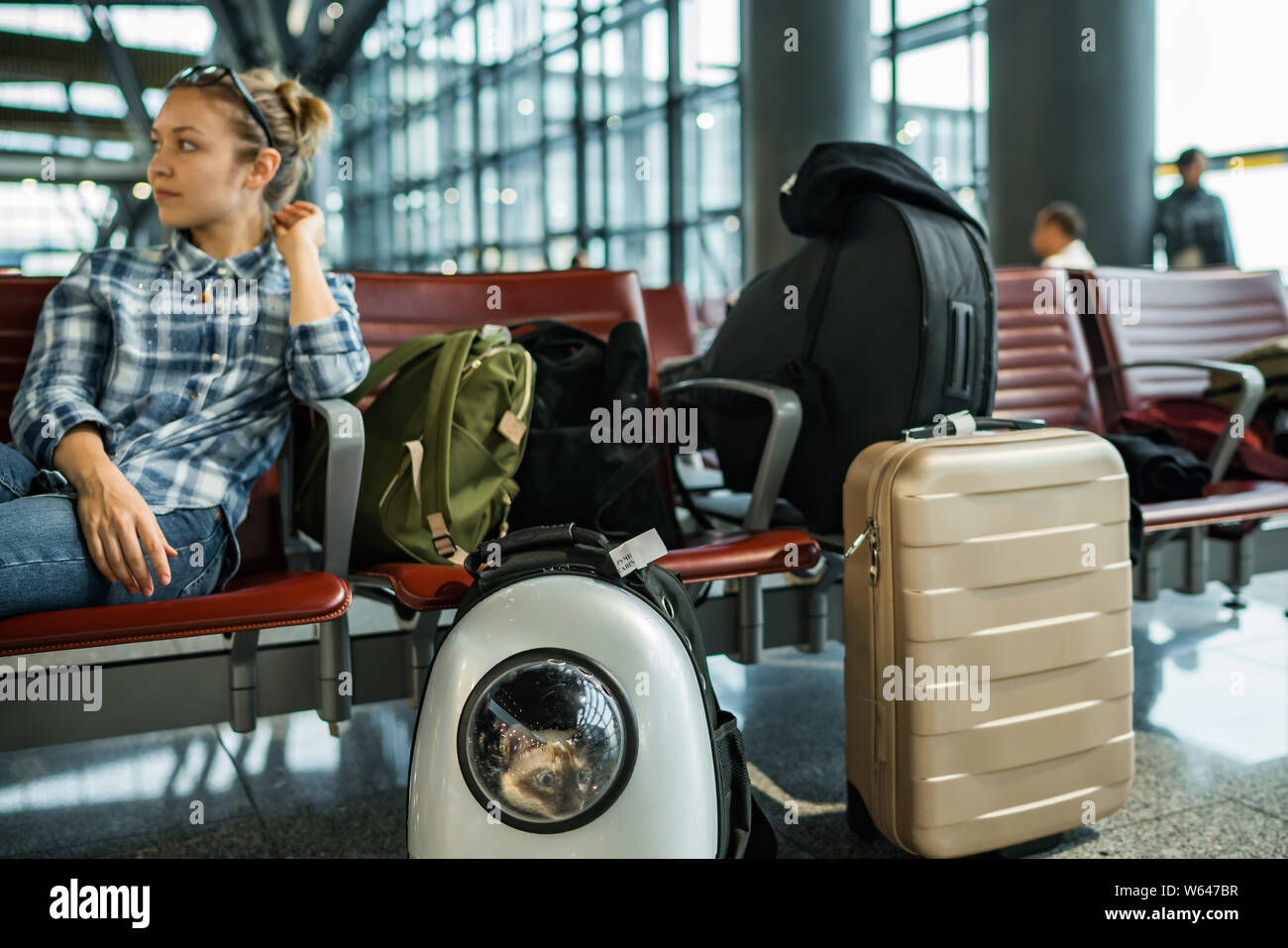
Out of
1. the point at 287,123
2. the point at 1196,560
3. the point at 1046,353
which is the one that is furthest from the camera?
the point at 1046,353

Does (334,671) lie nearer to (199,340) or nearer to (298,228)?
(199,340)

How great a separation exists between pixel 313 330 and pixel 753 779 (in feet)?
3.79

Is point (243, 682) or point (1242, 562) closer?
point (243, 682)

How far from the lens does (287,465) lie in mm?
1872

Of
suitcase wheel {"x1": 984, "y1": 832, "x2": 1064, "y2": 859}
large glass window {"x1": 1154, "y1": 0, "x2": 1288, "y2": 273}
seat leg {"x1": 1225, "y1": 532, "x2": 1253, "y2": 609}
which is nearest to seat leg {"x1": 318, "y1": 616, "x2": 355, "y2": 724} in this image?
suitcase wheel {"x1": 984, "y1": 832, "x2": 1064, "y2": 859}

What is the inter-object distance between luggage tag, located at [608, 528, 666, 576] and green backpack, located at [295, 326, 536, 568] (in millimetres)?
429

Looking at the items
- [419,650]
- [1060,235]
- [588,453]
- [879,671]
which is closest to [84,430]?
[419,650]

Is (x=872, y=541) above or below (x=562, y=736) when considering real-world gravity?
above

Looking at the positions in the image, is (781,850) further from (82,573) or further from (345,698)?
(82,573)

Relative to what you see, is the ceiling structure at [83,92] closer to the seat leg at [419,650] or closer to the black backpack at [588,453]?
the black backpack at [588,453]

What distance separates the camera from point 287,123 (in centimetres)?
182

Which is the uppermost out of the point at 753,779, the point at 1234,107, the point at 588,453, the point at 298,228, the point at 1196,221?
the point at 1234,107
